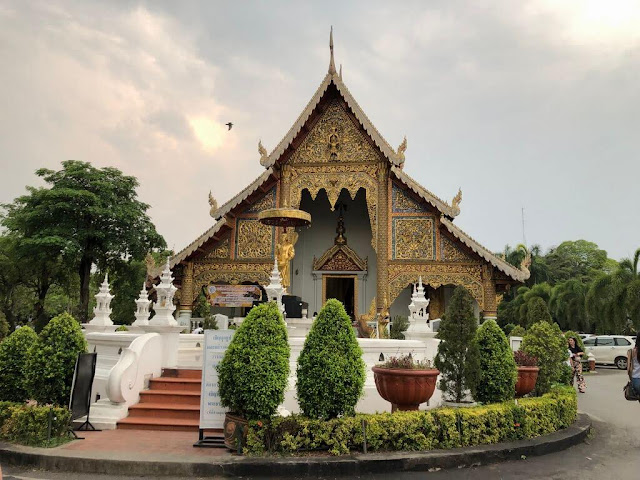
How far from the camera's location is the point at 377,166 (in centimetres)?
1692

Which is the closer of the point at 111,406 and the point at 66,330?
the point at 66,330

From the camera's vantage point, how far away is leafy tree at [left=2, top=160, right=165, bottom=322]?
24.6 meters

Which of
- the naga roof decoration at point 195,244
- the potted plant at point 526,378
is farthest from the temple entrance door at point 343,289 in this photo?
the potted plant at point 526,378

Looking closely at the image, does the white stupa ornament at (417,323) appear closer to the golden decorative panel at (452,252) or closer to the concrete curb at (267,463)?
the concrete curb at (267,463)

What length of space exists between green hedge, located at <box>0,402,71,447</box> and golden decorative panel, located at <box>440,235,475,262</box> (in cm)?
1218

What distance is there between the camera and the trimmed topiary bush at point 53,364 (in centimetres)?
636

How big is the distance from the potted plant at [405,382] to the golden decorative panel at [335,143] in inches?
454

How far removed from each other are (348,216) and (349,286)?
259cm

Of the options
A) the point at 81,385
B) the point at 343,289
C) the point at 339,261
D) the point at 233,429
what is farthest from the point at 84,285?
the point at 233,429

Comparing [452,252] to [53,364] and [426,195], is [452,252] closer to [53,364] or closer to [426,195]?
[426,195]

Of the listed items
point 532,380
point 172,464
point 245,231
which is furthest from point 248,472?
point 245,231

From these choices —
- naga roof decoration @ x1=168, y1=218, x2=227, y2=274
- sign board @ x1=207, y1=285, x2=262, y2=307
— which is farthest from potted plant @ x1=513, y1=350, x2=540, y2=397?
sign board @ x1=207, y1=285, x2=262, y2=307

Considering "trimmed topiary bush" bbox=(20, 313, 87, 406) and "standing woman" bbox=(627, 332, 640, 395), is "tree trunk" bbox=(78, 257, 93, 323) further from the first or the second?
"standing woman" bbox=(627, 332, 640, 395)

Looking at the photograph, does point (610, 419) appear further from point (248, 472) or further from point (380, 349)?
point (248, 472)
